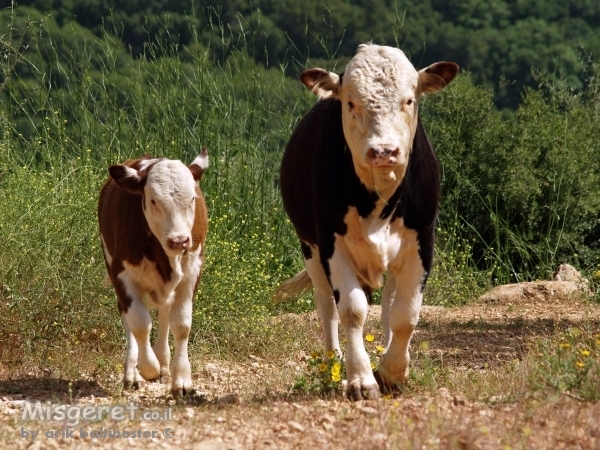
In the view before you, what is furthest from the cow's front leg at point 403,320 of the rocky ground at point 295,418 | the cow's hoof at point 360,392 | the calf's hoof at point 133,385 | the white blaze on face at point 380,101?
the calf's hoof at point 133,385

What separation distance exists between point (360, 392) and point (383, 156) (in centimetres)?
147

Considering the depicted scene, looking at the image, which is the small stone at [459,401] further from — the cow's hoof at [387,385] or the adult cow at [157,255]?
the adult cow at [157,255]

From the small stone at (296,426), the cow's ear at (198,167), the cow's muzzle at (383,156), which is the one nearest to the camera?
the small stone at (296,426)

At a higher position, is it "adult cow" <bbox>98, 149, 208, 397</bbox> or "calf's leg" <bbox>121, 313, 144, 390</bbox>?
"adult cow" <bbox>98, 149, 208, 397</bbox>

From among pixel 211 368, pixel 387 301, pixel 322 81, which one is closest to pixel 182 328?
pixel 211 368

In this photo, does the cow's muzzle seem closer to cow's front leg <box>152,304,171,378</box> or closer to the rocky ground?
the rocky ground

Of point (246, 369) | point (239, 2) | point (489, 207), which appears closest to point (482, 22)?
point (239, 2)

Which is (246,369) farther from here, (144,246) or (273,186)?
(273,186)

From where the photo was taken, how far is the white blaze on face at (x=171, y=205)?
7.79m

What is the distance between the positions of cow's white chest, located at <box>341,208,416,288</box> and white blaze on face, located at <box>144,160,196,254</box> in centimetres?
113

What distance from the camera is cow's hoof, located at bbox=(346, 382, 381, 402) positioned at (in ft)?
23.2

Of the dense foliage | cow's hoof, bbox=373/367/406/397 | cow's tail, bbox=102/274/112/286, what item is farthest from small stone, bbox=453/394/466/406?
the dense foliage

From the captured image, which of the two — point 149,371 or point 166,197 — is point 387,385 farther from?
point 166,197

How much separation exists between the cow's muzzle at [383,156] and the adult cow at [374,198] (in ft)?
0.45
